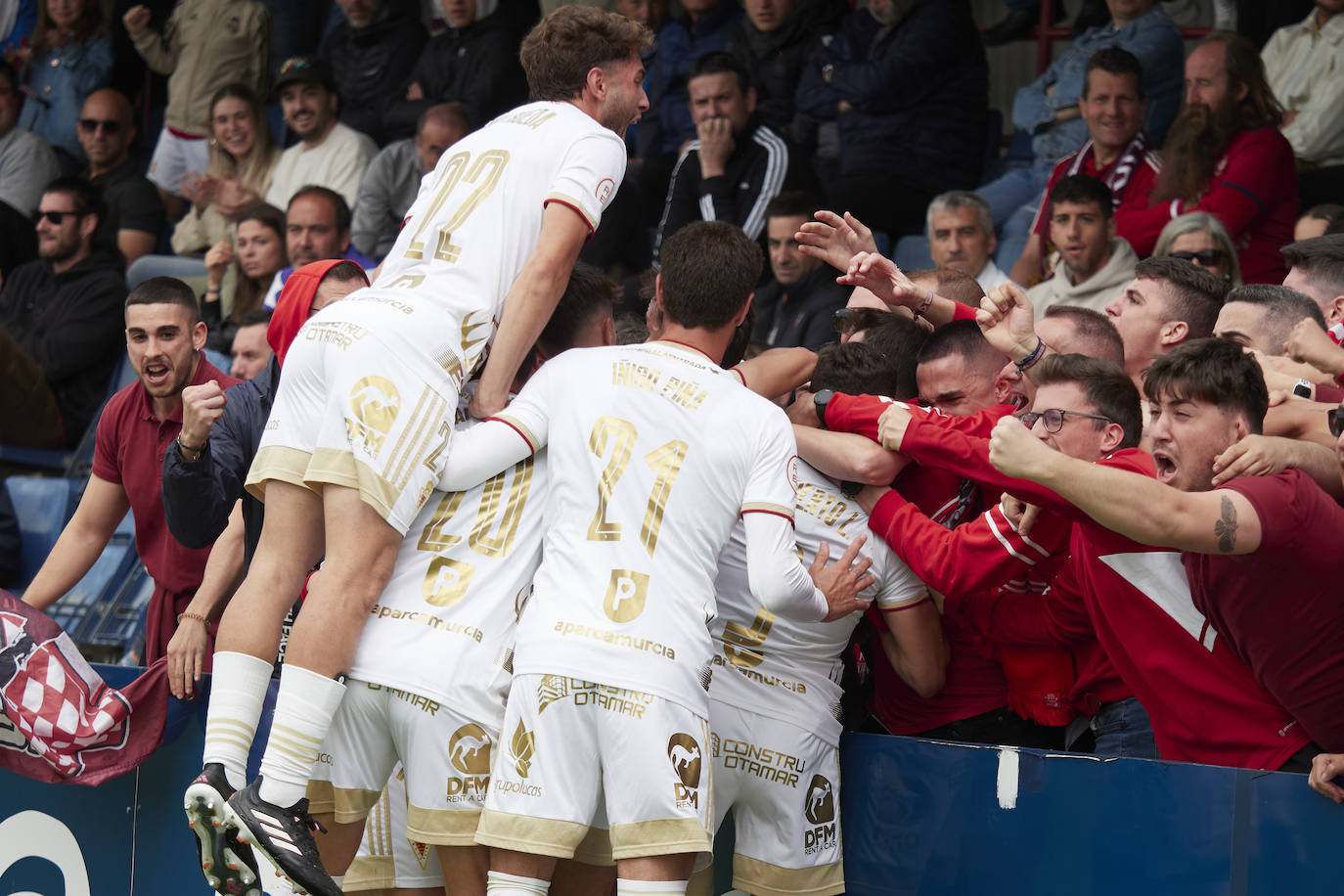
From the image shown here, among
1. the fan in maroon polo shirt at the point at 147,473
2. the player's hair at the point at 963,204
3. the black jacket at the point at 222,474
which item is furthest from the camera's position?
the player's hair at the point at 963,204

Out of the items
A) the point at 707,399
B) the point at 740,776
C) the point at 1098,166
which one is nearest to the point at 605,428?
the point at 707,399

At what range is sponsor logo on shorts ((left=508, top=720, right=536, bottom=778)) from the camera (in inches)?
141

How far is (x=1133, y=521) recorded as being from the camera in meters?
3.19

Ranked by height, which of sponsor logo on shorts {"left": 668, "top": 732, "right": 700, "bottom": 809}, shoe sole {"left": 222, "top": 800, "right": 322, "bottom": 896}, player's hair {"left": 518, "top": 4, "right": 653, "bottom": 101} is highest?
player's hair {"left": 518, "top": 4, "right": 653, "bottom": 101}

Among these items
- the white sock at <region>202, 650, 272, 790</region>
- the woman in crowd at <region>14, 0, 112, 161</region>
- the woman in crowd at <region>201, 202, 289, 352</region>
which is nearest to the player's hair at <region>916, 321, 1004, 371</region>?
the white sock at <region>202, 650, 272, 790</region>

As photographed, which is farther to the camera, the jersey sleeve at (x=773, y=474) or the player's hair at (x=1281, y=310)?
the player's hair at (x=1281, y=310)

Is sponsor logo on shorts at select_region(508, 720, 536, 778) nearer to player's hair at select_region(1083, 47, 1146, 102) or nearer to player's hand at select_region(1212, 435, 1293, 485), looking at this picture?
player's hand at select_region(1212, 435, 1293, 485)

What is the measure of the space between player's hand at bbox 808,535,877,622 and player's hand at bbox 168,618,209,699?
2.16 metres

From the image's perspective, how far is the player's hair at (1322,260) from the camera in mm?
4844

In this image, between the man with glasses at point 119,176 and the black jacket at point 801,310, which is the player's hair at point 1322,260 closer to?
the black jacket at point 801,310

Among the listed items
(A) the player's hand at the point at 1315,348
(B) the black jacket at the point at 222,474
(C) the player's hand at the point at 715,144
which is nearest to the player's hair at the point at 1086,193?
(C) the player's hand at the point at 715,144

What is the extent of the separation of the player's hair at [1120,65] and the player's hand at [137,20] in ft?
28.3

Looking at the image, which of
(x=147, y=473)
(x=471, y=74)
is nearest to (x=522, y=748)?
(x=147, y=473)

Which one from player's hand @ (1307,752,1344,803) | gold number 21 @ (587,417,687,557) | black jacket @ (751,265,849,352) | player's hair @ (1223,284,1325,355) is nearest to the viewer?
player's hand @ (1307,752,1344,803)
